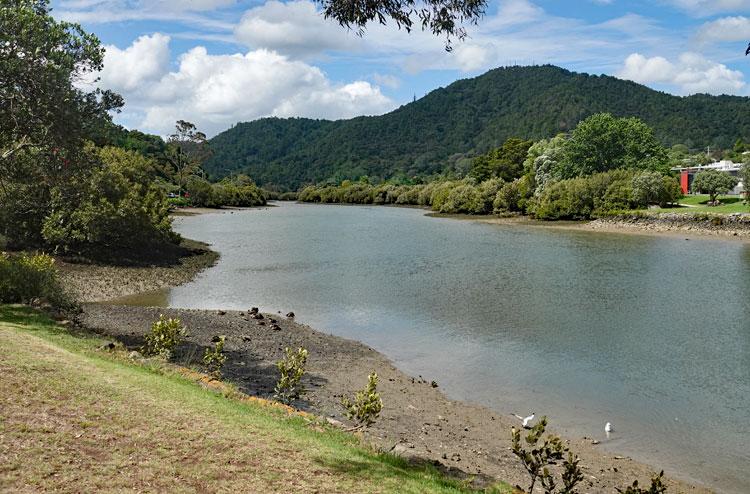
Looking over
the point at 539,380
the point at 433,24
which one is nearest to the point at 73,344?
the point at 433,24

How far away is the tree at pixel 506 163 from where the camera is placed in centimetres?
12769

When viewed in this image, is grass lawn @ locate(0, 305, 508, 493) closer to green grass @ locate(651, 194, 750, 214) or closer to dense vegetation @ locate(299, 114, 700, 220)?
green grass @ locate(651, 194, 750, 214)

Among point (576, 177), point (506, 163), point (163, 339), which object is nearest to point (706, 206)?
point (576, 177)

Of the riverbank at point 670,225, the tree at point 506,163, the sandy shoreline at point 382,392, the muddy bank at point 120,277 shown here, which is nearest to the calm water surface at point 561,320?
the sandy shoreline at point 382,392

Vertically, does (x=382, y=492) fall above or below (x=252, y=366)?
above

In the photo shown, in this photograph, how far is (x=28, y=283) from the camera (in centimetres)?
2162

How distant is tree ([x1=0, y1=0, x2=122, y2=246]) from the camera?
55.7 ft

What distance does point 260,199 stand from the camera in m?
161

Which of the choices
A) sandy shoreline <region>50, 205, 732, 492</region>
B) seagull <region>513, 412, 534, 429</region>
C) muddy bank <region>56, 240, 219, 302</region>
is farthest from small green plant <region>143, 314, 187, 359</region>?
muddy bank <region>56, 240, 219, 302</region>

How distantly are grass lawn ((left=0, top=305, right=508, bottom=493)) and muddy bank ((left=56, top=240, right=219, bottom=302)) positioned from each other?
61.4 ft

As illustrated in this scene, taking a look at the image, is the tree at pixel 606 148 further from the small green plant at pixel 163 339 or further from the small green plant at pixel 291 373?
the small green plant at pixel 291 373

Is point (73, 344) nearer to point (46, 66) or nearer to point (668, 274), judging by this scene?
point (46, 66)

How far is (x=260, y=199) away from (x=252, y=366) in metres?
145

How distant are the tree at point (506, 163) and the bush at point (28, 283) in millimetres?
111588
